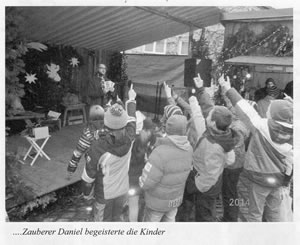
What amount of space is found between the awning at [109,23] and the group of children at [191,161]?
122 cm

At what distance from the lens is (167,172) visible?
1.84 m

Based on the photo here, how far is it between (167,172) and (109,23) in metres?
2.20

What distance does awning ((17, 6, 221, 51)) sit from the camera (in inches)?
108

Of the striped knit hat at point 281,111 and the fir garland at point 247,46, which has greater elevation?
the fir garland at point 247,46

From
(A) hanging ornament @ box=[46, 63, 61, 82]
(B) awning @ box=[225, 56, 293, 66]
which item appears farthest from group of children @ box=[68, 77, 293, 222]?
(A) hanging ornament @ box=[46, 63, 61, 82]

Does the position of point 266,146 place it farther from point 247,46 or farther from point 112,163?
point 247,46

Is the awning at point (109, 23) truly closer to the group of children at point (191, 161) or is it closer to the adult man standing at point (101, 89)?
the adult man standing at point (101, 89)

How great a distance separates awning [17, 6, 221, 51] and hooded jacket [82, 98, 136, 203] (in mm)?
1221

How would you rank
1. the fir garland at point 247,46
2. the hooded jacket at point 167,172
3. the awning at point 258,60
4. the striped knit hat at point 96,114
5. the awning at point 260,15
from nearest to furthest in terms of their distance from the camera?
the hooded jacket at point 167,172 < the striped knit hat at point 96,114 < the awning at point 260,15 < the awning at point 258,60 < the fir garland at point 247,46

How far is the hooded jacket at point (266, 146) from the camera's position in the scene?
77.4 inches

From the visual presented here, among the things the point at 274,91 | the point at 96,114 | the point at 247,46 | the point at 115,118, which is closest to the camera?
the point at 115,118

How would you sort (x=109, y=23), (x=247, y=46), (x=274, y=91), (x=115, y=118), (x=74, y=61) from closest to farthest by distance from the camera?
(x=115, y=118) < (x=274, y=91) < (x=247, y=46) < (x=109, y=23) < (x=74, y=61)

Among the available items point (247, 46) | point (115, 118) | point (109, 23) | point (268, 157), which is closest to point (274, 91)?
point (268, 157)

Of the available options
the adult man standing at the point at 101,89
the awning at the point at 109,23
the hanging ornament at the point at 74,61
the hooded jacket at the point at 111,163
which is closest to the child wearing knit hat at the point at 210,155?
the hooded jacket at the point at 111,163
